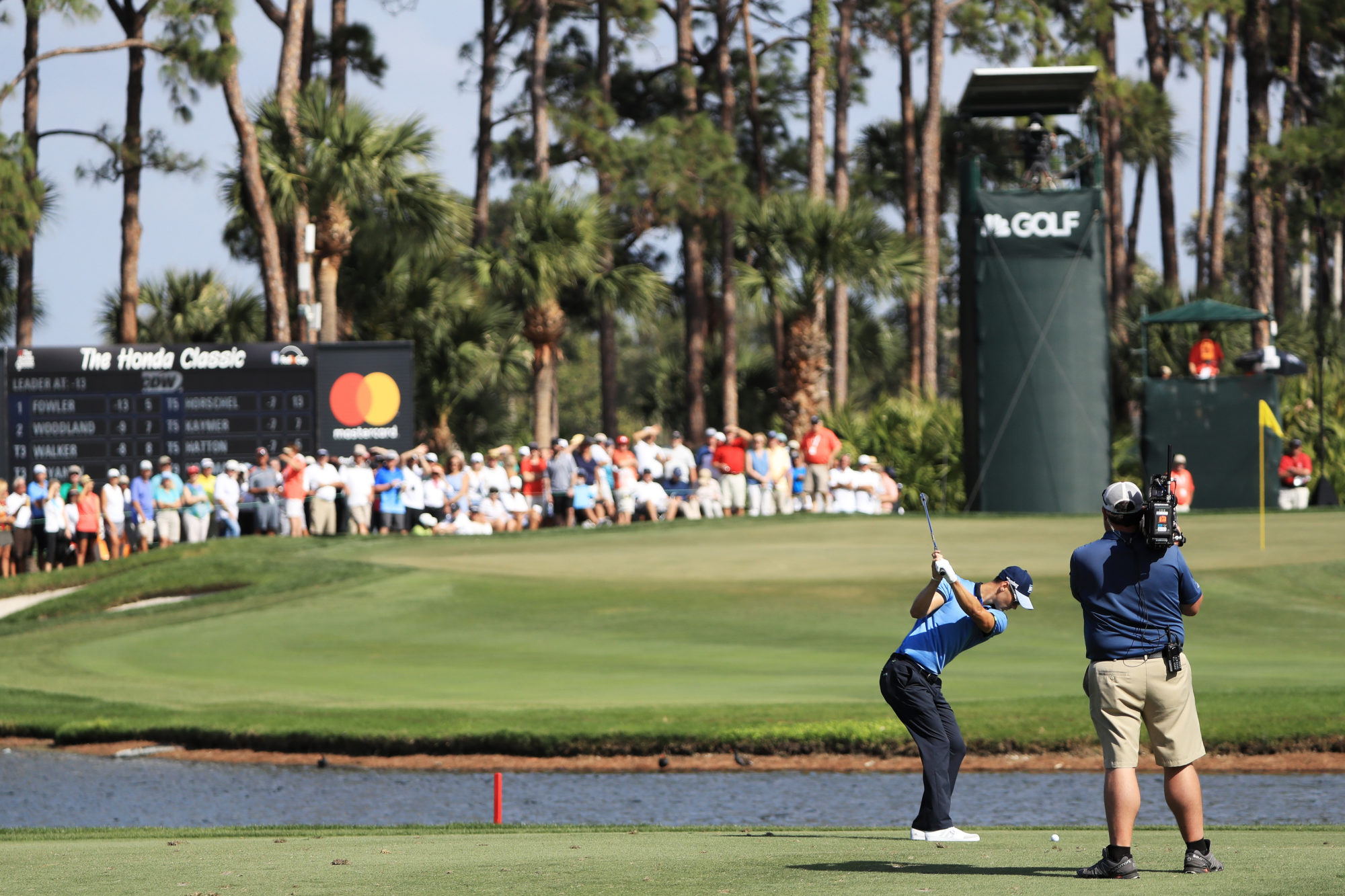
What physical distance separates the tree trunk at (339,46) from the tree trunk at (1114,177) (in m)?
18.9

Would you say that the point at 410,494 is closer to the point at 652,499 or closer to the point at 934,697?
the point at 652,499

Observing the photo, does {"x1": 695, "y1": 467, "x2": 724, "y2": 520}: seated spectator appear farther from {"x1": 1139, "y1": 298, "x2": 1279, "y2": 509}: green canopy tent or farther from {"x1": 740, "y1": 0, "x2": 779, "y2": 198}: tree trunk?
{"x1": 740, "y1": 0, "x2": 779, "y2": 198}: tree trunk

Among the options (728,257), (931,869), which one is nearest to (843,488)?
(728,257)

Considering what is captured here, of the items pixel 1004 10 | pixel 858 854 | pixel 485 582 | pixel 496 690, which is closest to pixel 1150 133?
pixel 1004 10

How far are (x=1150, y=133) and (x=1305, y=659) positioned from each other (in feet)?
97.6

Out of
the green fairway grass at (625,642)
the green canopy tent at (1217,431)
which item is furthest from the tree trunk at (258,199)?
the green canopy tent at (1217,431)

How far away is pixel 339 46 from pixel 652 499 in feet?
63.2

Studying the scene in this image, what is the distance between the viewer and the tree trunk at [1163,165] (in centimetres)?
4528

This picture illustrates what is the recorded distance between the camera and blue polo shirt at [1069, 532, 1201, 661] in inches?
274

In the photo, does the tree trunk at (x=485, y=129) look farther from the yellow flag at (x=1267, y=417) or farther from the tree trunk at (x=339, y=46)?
the yellow flag at (x=1267, y=417)

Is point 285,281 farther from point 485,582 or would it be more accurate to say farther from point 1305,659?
point 1305,659

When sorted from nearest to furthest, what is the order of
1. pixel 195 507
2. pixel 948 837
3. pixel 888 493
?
1. pixel 948 837
2. pixel 195 507
3. pixel 888 493

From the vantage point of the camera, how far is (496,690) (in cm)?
1608

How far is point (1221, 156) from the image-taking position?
45.2 meters
